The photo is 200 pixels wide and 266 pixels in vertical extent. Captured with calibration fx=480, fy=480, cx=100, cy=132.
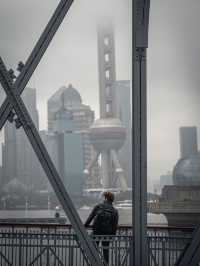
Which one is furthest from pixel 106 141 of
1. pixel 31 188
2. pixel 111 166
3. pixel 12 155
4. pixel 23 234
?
pixel 23 234

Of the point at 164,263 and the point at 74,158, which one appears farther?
the point at 74,158

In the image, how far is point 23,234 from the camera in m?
8.20

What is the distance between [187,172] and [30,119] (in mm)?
90944

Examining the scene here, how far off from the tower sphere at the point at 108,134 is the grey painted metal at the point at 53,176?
175 metres

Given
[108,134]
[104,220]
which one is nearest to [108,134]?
[108,134]

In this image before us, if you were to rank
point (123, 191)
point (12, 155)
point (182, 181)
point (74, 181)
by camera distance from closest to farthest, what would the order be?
point (182, 181) < point (12, 155) < point (123, 191) < point (74, 181)

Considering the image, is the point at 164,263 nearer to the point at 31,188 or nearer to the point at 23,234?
the point at 23,234

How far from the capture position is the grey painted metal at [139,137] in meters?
7.08

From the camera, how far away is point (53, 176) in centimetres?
725

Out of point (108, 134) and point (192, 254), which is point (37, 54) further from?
point (108, 134)

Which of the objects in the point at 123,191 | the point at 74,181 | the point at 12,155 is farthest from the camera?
the point at 74,181

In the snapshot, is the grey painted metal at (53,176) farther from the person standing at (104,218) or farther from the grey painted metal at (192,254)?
the grey painted metal at (192,254)

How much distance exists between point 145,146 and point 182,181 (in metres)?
88.2

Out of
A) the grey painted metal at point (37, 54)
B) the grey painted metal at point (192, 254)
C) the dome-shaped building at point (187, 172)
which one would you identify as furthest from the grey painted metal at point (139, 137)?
the dome-shaped building at point (187, 172)
